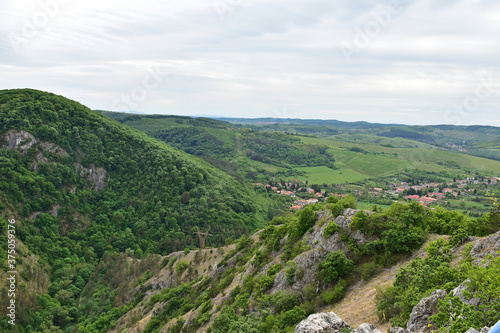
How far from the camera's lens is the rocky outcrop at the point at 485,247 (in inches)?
695

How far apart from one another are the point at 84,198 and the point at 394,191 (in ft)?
544

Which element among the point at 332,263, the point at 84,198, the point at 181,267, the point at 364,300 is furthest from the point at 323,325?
the point at 84,198

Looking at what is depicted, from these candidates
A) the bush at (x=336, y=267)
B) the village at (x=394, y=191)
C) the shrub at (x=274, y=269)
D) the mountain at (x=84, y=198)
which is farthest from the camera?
the village at (x=394, y=191)

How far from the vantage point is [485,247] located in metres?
18.2

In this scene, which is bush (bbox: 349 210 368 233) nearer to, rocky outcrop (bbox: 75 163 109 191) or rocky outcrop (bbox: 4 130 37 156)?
rocky outcrop (bbox: 75 163 109 191)

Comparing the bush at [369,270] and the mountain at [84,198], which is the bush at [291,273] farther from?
the mountain at [84,198]

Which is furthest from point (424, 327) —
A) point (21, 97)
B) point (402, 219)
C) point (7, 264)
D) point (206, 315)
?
point (21, 97)

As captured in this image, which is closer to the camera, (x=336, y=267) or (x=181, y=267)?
(x=336, y=267)

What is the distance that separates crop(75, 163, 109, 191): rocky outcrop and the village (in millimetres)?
88706

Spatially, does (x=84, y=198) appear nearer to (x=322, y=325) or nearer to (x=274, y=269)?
(x=274, y=269)

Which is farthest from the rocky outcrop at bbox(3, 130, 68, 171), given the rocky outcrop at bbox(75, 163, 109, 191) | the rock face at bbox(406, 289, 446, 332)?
the rock face at bbox(406, 289, 446, 332)

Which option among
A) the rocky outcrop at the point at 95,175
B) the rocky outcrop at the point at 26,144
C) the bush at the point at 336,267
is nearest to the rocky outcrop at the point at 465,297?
the bush at the point at 336,267

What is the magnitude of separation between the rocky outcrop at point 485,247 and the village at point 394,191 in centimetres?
12632

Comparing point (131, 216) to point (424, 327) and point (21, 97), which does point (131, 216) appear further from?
point (424, 327)
